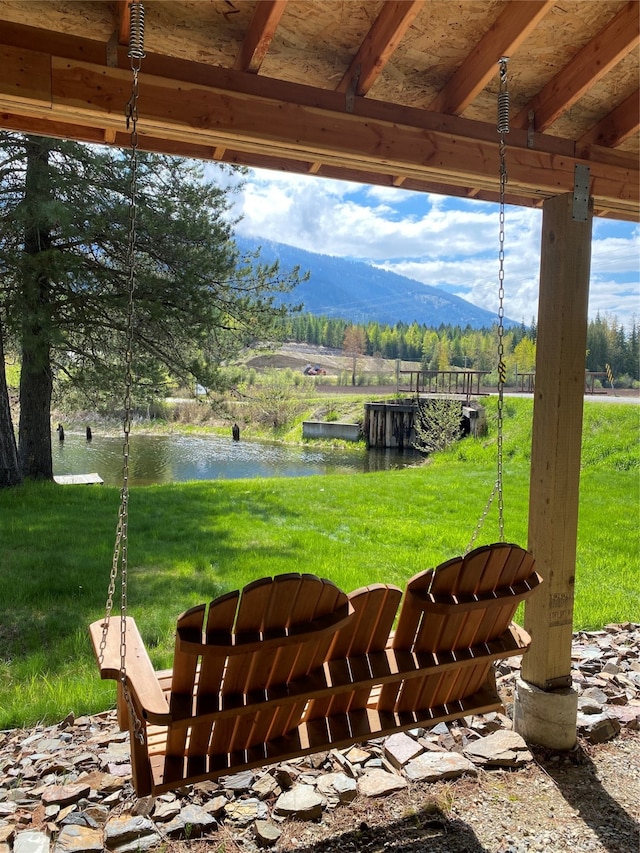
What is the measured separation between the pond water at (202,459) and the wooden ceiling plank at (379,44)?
10.8 m

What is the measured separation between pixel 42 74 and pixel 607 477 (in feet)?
32.8

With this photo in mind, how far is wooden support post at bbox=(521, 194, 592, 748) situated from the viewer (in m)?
2.66

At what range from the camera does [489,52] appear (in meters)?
2.37

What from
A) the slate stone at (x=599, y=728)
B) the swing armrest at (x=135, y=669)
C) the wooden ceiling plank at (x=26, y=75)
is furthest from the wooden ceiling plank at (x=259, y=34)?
the slate stone at (x=599, y=728)

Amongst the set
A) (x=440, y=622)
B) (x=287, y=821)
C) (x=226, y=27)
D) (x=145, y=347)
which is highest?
(x=226, y=27)

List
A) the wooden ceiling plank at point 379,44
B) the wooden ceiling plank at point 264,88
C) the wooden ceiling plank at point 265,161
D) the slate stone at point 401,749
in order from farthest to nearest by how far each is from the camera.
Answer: the slate stone at point 401,749
the wooden ceiling plank at point 265,161
the wooden ceiling plank at point 379,44
the wooden ceiling plank at point 264,88

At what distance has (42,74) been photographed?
1.94 m

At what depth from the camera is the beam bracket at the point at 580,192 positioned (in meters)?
2.67

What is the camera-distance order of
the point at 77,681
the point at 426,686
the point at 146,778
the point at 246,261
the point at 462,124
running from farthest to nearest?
the point at 246,261 < the point at 77,681 < the point at 462,124 < the point at 426,686 < the point at 146,778

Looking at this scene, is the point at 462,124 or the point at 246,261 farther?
the point at 246,261

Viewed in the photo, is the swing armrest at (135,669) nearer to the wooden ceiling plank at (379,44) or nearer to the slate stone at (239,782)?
the slate stone at (239,782)

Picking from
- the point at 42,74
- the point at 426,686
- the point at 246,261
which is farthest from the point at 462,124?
the point at 246,261

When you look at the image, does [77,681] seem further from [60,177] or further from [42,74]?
[60,177]


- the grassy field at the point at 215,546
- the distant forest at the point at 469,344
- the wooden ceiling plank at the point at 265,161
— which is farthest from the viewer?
the distant forest at the point at 469,344
